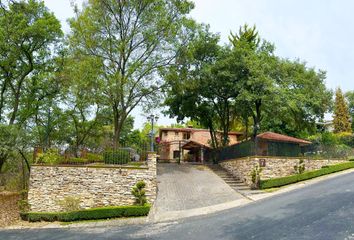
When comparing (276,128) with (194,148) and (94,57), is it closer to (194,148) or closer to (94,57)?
(194,148)

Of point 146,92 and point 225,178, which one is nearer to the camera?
point 225,178

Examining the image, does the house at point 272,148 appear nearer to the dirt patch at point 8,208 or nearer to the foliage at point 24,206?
the foliage at point 24,206

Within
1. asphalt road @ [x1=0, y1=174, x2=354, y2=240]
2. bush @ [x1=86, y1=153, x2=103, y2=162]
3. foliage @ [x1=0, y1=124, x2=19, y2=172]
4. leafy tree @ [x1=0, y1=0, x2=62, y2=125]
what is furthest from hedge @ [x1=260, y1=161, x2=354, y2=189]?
leafy tree @ [x1=0, y1=0, x2=62, y2=125]

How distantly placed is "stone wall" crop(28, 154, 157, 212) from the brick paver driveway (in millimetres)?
1204

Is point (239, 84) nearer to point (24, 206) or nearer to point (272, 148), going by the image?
point (272, 148)

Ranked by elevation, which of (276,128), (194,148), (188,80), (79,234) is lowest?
(79,234)

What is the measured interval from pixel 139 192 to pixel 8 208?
7.79m

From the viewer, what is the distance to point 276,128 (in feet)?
123

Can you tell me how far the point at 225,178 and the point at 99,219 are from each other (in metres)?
9.11

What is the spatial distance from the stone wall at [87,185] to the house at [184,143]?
43.2 ft

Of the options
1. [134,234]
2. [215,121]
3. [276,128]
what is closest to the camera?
[134,234]

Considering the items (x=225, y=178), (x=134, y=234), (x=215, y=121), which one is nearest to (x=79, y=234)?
(x=134, y=234)

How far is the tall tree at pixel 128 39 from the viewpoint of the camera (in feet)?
69.6

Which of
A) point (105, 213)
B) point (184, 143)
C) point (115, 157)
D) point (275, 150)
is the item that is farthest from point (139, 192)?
point (184, 143)
